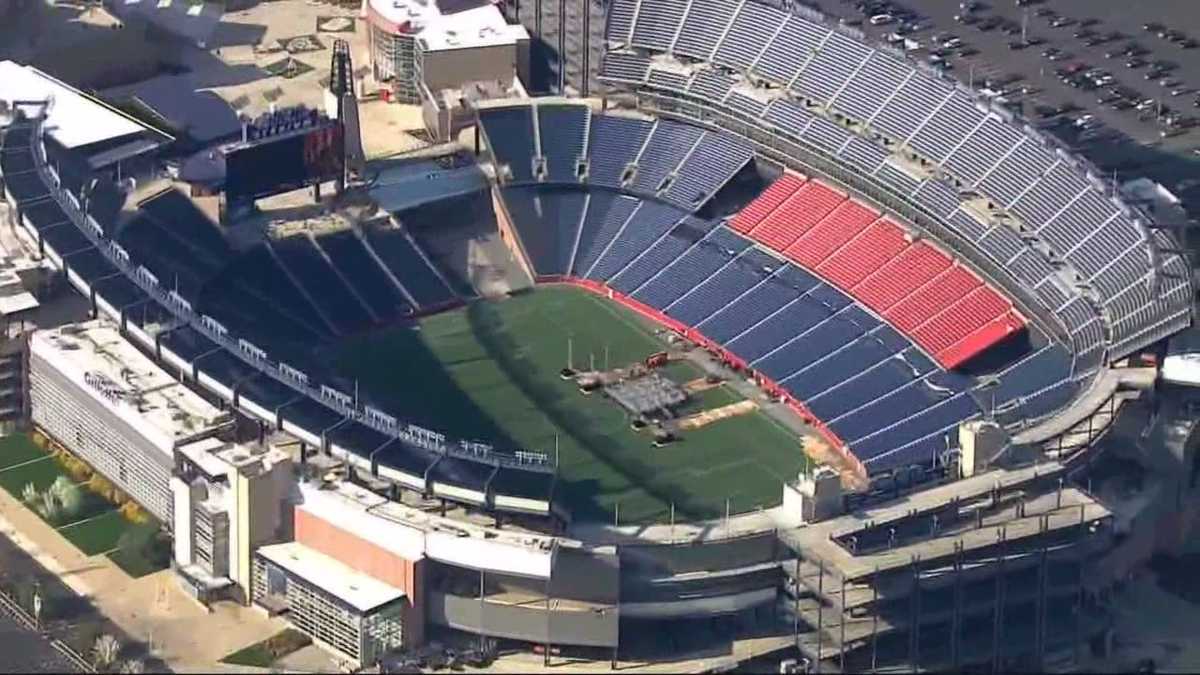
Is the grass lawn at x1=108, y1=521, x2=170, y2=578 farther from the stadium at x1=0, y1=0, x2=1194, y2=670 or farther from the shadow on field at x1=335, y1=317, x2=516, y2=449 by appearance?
the shadow on field at x1=335, y1=317, x2=516, y2=449

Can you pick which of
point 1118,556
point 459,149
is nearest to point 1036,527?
point 1118,556

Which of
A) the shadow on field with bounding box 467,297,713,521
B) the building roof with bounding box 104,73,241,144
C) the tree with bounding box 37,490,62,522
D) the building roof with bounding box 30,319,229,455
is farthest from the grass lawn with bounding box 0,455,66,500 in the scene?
the building roof with bounding box 104,73,241,144

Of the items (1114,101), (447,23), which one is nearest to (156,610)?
(447,23)

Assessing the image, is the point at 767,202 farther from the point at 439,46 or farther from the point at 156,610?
the point at 156,610

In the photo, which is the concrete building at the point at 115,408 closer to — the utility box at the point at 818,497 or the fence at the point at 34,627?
the fence at the point at 34,627

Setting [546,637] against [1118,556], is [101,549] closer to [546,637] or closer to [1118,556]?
[546,637]

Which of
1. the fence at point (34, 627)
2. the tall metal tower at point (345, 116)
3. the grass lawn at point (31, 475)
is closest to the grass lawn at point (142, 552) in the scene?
the fence at point (34, 627)
